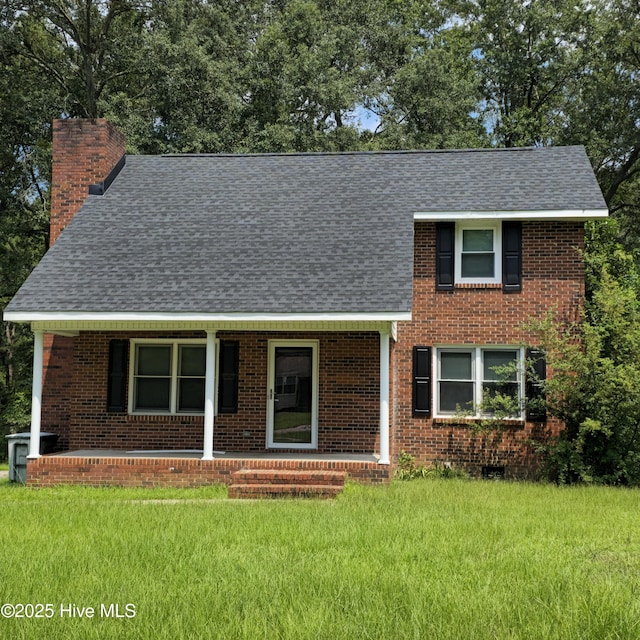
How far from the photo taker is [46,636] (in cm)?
552

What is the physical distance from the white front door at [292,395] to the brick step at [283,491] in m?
2.93

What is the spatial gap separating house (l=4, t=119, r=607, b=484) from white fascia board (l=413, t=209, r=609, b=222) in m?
0.03

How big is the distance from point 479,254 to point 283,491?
700cm

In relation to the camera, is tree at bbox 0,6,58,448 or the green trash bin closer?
the green trash bin

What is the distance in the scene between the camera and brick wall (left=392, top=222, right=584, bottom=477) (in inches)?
634

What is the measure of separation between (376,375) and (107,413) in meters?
5.43

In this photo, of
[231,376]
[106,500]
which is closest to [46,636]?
[106,500]

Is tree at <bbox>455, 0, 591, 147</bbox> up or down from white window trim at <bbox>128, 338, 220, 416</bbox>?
up

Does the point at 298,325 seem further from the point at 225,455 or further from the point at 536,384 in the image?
the point at 536,384

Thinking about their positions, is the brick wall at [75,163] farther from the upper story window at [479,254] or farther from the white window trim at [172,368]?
the upper story window at [479,254]

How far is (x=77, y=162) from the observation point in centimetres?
1795

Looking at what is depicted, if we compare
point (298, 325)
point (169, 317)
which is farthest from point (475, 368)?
point (169, 317)

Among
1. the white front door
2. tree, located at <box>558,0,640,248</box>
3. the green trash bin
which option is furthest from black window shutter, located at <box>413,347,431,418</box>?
tree, located at <box>558,0,640,248</box>

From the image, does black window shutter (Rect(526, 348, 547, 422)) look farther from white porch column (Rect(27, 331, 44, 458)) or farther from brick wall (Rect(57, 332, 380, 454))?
white porch column (Rect(27, 331, 44, 458))
